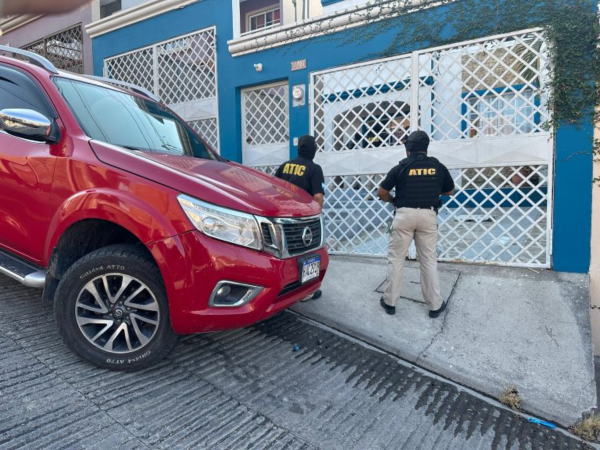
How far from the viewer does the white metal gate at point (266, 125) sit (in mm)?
6359

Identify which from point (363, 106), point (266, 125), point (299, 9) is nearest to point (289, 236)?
point (363, 106)

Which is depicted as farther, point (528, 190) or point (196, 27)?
point (196, 27)

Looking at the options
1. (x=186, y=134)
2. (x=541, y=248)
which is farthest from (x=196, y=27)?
(x=541, y=248)

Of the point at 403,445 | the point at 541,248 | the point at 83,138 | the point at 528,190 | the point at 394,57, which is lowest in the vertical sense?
the point at 403,445

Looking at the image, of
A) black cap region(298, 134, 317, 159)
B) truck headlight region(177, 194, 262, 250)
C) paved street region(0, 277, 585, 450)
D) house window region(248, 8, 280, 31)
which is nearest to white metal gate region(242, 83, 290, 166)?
black cap region(298, 134, 317, 159)

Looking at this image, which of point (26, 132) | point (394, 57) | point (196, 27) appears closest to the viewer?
point (26, 132)

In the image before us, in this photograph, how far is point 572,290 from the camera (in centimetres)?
390

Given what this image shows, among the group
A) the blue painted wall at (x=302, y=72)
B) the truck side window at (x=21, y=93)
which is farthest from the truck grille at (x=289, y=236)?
the blue painted wall at (x=302, y=72)

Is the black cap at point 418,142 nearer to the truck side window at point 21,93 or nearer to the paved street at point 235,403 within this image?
the paved street at point 235,403

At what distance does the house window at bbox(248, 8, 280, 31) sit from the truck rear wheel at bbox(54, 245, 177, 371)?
1150 cm

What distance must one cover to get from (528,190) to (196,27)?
6239 mm

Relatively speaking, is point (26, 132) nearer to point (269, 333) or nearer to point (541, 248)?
point (269, 333)

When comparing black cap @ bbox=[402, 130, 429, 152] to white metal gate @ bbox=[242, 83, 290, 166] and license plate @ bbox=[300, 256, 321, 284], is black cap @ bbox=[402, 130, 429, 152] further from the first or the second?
white metal gate @ bbox=[242, 83, 290, 166]

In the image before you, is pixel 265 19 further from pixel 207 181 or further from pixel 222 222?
pixel 222 222
